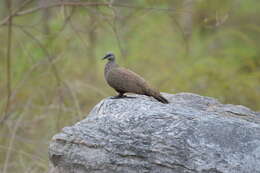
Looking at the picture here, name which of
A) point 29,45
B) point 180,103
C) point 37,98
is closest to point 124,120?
point 180,103

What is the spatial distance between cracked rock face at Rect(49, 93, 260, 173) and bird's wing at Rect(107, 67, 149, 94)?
0.68 metres

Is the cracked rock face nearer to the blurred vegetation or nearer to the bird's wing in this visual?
the bird's wing

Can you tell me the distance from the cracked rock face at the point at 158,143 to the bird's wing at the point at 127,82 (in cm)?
68

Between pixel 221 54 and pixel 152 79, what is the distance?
1873mm

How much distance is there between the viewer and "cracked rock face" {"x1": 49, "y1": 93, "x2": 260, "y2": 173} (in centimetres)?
454

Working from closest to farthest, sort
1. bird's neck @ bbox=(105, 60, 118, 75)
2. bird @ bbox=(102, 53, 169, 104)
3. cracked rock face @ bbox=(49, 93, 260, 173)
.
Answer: cracked rock face @ bbox=(49, 93, 260, 173)
bird @ bbox=(102, 53, 169, 104)
bird's neck @ bbox=(105, 60, 118, 75)

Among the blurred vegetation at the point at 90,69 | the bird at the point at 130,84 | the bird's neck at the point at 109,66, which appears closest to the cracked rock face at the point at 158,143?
the bird at the point at 130,84

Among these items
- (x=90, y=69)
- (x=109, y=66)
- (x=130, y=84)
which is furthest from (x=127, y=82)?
(x=90, y=69)

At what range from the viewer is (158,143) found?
184 inches

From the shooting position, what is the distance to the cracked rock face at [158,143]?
179 inches

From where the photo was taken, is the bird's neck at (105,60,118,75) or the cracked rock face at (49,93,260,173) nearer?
the cracked rock face at (49,93,260,173)

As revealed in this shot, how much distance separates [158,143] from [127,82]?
1.34m

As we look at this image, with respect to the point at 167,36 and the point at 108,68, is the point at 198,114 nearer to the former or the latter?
the point at 108,68

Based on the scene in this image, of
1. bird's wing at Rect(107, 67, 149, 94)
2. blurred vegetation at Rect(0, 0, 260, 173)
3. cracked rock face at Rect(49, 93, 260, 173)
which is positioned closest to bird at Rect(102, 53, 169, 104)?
bird's wing at Rect(107, 67, 149, 94)
